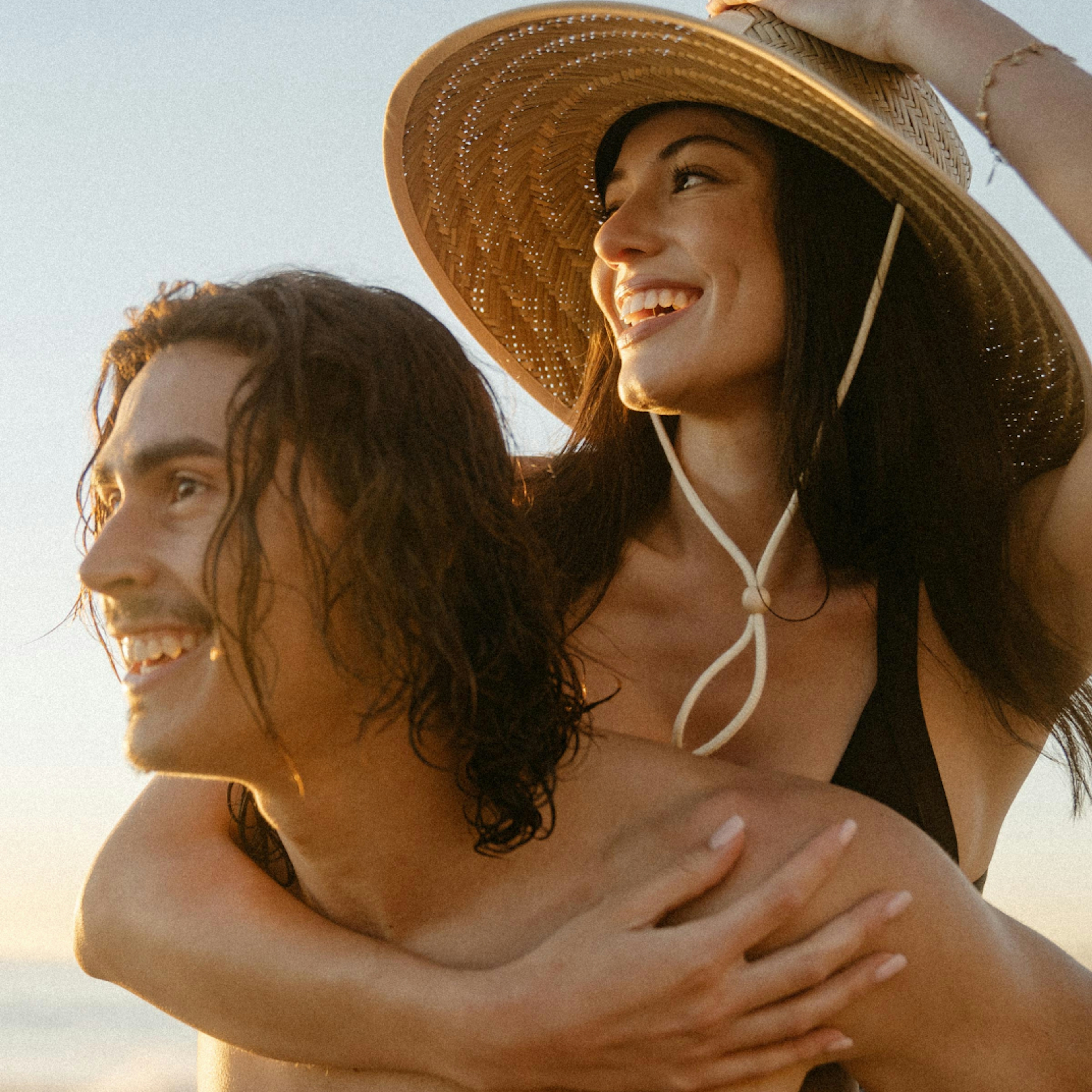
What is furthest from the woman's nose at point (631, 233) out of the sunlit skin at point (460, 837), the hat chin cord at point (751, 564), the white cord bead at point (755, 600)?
the sunlit skin at point (460, 837)

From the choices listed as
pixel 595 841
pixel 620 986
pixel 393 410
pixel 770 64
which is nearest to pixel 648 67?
pixel 770 64

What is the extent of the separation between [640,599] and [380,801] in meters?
0.83

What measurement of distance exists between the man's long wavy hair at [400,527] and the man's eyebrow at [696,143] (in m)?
0.77

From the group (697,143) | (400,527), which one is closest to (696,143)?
(697,143)

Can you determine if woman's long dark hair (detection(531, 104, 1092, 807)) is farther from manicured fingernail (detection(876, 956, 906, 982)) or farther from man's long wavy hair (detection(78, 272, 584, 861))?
manicured fingernail (detection(876, 956, 906, 982))

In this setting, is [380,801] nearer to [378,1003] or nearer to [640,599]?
[378,1003]

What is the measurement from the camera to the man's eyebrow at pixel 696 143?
241 centimetres

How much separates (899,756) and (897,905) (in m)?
0.51

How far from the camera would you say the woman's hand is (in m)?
1.58

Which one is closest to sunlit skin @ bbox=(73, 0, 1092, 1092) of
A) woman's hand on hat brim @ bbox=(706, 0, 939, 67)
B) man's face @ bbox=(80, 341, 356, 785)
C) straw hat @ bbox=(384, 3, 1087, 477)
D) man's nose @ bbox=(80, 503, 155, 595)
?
woman's hand on hat brim @ bbox=(706, 0, 939, 67)

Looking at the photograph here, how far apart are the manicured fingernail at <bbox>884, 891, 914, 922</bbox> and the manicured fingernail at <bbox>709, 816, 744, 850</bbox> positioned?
0.19 metres

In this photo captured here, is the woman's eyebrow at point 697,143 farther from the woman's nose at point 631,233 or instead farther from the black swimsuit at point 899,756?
the black swimsuit at point 899,756

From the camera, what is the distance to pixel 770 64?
7.09 feet

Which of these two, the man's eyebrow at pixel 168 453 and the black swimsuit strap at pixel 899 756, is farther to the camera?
the black swimsuit strap at pixel 899 756
